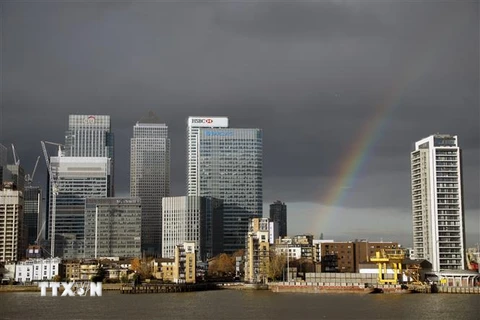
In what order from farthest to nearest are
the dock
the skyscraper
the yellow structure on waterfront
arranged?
the skyscraper
the dock
the yellow structure on waterfront

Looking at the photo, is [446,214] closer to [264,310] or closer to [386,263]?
[386,263]

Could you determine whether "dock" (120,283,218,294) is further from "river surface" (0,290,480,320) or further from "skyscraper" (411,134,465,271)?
"skyscraper" (411,134,465,271)

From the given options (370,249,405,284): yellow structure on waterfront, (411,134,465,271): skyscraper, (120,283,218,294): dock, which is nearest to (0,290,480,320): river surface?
(370,249,405,284): yellow structure on waterfront

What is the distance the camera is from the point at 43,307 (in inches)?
4727

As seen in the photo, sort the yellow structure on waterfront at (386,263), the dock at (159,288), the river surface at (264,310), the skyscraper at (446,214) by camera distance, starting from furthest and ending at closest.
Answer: the skyscraper at (446,214)
the dock at (159,288)
the yellow structure on waterfront at (386,263)
the river surface at (264,310)

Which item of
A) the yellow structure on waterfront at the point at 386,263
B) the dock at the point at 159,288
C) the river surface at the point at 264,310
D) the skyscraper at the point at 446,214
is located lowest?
the dock at the point at 159,288

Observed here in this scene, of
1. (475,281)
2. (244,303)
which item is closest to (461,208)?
(475,281)

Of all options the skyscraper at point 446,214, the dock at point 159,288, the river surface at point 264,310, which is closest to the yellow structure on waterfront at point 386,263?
the skyscraper at point 446,214

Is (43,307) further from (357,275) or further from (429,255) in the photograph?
(429,255)

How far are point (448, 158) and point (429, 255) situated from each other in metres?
23.9

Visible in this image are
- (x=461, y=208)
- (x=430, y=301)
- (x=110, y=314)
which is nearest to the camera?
(x=110, y=314)

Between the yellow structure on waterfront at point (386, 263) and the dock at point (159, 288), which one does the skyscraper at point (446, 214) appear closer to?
the yellow structure on waterfront at point (386, 263)

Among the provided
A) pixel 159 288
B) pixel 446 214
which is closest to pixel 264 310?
pixel 159 288

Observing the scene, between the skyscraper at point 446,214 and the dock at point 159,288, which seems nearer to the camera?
the dock at point 159,288
